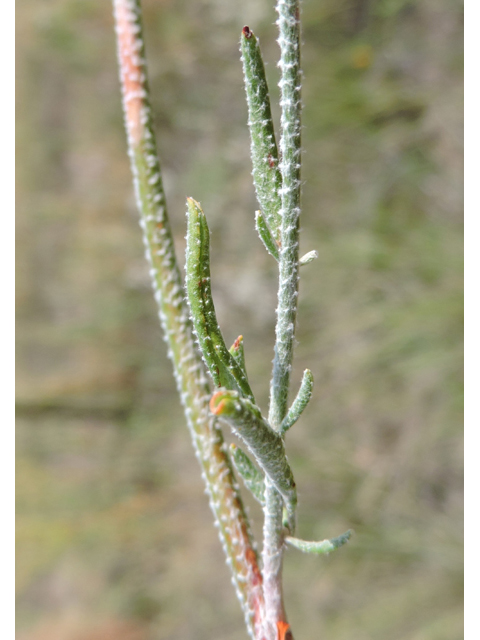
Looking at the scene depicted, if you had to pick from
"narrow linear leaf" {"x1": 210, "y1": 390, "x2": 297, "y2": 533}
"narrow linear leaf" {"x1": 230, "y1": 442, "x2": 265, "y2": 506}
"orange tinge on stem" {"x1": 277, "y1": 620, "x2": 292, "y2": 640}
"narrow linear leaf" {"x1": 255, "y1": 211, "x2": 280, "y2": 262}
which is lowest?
"orange tinge on stem" {"x1": 277, "y1": 620, "x2": 292, "y2": 640}

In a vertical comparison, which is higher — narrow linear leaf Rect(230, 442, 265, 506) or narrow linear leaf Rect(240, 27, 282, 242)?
narrow linear leaf Rect(240, 27, 282, 242)

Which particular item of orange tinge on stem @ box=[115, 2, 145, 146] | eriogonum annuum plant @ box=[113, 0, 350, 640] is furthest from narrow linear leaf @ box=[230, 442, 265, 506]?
orange tinge on stem @ box=[115, 2, 145, 146]

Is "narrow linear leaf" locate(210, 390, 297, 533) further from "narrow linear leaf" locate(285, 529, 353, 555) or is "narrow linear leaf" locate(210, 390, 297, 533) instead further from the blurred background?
the blurred background

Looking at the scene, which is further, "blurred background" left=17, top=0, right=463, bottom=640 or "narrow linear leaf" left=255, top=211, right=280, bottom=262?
"blurred background" left=17, top=0, right=463, bottom=640

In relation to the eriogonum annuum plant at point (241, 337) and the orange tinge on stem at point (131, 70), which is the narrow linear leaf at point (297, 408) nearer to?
the eriogonum annuum plant at point (241, 337)

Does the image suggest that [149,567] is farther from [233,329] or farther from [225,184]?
[225,184]

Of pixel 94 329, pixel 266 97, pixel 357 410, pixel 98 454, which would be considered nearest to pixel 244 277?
pixel 357 410
